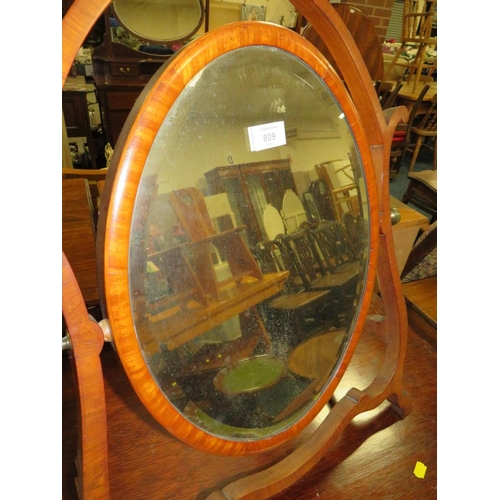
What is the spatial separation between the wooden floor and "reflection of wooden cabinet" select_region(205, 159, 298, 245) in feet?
1.17

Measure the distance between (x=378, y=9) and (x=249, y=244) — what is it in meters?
1.97

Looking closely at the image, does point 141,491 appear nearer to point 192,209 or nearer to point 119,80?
point 192,209

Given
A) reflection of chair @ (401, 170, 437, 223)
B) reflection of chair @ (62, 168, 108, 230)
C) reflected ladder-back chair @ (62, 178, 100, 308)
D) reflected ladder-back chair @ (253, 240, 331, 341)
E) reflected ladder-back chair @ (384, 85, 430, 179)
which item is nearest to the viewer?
reflected ladder-back chair @ (253, 240, 331, 341)

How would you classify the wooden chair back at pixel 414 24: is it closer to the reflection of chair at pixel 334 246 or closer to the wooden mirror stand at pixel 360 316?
the wooden mirror stand at pixel 360 316

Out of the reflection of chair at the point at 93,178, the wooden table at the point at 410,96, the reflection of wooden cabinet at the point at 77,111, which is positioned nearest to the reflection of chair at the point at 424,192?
the wooden table at the point at 410,96

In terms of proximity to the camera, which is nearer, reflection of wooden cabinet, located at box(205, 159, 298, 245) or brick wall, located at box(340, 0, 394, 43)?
reflection of wooden cabinet, located at box(205, 159, 298, 245)

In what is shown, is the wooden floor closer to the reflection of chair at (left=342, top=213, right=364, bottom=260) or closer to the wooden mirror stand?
the wooden mirror stand

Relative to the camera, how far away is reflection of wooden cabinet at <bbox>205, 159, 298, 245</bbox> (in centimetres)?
46

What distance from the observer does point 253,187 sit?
49 cm

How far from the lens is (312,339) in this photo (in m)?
0.59

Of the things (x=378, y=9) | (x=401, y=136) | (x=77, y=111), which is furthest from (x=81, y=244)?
(x=401, y=136)

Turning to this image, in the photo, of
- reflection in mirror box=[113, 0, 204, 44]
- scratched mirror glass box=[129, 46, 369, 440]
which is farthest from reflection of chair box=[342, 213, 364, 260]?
reflection in mirror box=[113, 0, 204, 44]

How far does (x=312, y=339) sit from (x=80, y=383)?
0.32 meters
